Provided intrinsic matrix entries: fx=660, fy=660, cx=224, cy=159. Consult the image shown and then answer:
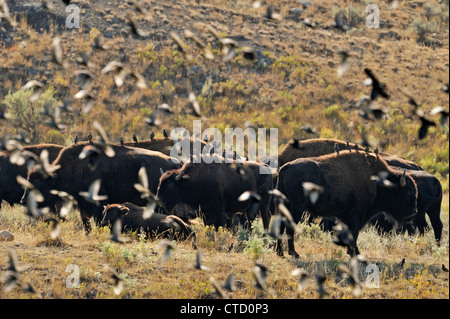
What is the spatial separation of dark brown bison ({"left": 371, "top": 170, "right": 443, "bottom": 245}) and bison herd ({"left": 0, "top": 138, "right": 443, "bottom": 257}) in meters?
0.02

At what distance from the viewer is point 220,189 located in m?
12.0

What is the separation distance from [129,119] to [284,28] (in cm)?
1233

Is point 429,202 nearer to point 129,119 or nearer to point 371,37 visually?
point 129,119

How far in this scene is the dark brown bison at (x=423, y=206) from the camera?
13.3 meters

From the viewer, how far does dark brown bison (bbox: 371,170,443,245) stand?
13.3 meters

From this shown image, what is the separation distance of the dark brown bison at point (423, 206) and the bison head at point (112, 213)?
16.8 ft

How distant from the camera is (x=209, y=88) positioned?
Answer: 28.2 m

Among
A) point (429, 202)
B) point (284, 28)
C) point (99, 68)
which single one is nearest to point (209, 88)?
point (99, 68)

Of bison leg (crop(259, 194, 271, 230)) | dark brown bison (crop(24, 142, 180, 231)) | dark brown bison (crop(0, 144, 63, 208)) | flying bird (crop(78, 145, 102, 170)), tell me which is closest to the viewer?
flying bird (crop(78, 145, 102, 170))

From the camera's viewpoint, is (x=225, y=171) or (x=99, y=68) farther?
(x=99, y=68)

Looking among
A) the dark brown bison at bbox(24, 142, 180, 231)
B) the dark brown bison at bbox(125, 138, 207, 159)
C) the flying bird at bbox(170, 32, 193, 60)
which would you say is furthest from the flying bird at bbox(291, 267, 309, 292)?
the dark brown bison at bbox(125, 138, 207, 159)

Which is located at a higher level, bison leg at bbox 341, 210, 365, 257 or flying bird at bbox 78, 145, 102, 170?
flying bird at bbox 78, 145, 102, 170

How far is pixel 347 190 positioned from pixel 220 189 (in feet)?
7.60

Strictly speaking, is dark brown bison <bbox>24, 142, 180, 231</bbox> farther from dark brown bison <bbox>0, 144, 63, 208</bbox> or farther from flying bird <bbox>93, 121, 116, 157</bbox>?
flying bird <bbox>93, 121, 116, 157</bbox>
